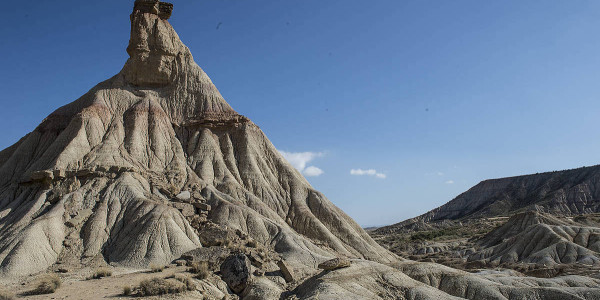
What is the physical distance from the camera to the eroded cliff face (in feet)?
109

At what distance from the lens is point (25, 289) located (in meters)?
24.0

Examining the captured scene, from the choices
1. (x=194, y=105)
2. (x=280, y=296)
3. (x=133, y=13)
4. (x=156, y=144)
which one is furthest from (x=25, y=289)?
(x=133, y=13)

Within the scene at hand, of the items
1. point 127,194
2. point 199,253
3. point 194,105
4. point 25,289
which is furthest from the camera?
point 194,105

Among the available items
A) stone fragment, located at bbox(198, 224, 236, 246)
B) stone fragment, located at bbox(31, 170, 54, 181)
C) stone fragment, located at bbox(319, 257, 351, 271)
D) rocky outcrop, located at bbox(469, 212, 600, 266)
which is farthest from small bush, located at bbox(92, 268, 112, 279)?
rocky outcrop, located at bbox(469, 212, 600, 266)

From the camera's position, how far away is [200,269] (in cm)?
2722

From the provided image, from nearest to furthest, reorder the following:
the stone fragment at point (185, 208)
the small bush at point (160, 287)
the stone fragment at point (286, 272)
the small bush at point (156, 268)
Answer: the small bush at point (160, 287), the small bush at point (156, 268), the stone fragment at point (286, 272), the stone fragment at point (185, 208)

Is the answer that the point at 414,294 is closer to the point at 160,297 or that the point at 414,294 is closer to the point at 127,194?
the point at 160,297

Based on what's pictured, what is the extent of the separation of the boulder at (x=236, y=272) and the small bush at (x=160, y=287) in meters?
3.57

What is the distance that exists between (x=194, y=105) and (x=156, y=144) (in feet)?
29.9

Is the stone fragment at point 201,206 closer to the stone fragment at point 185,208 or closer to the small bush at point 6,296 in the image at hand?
the stone fragment at point 185,208

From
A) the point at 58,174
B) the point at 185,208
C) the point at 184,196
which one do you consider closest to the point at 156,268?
the point at 185,208

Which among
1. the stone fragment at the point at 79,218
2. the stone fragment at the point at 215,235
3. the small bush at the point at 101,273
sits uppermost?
the stone fragment at the point at 79,218

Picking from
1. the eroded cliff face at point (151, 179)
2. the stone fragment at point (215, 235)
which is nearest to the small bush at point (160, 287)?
the eroded cliff face at point (151, 179)

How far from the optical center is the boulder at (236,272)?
26.4 meters
